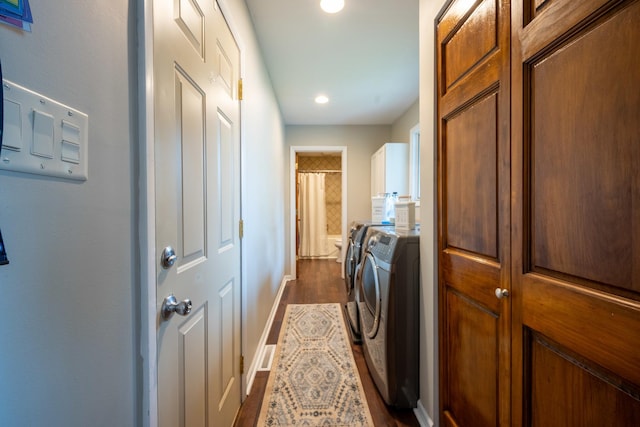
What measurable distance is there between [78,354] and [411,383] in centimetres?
151

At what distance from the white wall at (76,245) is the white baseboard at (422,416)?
4.34ft

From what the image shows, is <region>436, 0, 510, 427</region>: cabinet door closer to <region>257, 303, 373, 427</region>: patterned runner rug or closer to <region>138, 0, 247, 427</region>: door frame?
<region>257, 303, 373, 427</region>: patterned runner rug

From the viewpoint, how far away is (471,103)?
96 cm

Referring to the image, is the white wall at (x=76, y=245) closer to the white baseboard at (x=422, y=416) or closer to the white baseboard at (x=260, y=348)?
the white baseboard at (x=260, y=348)

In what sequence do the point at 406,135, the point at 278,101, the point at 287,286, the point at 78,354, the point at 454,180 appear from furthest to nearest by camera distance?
1. the point at 287,286
2. the point at 406,135
3. the point at 278,101
4. the point at 454,180
5. the point at 78,354

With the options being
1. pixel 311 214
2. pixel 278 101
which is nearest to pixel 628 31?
pixel 278 101

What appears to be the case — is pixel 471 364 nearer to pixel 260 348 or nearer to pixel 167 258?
pixel 167 258

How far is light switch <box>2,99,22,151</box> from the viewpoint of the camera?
14.2 inches

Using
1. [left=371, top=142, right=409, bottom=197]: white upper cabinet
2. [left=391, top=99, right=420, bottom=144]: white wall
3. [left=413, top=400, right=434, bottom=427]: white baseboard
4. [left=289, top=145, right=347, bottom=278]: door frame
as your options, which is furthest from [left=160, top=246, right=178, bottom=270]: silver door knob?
[left=289, top=145, right=347, bottom=278]: door frame

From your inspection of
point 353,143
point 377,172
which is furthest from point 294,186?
point 377,172

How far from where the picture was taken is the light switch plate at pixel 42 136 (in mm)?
371

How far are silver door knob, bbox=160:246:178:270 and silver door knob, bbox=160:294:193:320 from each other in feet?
0.32

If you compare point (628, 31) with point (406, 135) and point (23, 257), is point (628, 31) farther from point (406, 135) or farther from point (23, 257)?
point (406, 135)

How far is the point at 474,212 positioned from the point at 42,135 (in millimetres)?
1147
